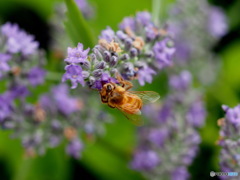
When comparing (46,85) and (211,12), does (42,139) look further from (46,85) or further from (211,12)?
(211,12)

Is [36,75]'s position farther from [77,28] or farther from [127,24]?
[127,24]

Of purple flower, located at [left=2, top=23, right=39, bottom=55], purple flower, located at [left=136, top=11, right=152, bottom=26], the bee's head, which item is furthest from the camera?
purple flower, located at [left=2, top=23, right=39, bottom=55]

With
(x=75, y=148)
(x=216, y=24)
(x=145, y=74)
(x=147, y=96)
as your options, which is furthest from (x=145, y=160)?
(x=216, y=24)

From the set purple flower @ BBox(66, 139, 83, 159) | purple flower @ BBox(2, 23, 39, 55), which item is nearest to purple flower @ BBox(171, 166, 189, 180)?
purple flower @ BBox(66, 139, 83, 159)

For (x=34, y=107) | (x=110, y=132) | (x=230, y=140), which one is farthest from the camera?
(x=110, y=132)

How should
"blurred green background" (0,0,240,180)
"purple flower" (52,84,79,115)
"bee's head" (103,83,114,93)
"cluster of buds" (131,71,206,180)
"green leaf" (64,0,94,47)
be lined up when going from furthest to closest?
"blurred green background" (0,0,240,180)
"purple flower" (52,84,79,115)
"cluster of buds" (131,71,206,180)
"green leaf" (64,0,94,47)
"bee's head" (103,83,114,93)

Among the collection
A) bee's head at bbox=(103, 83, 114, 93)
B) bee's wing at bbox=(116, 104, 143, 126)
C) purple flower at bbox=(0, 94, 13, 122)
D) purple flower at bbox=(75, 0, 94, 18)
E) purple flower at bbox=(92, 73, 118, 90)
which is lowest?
bee's wing at bbox=(116, 104, 143, 126)

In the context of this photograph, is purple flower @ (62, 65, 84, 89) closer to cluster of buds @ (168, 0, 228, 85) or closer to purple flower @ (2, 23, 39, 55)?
purple flower @ (2, 23, 39, 55)

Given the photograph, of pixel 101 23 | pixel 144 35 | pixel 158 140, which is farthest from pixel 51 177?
pixel 144 35
